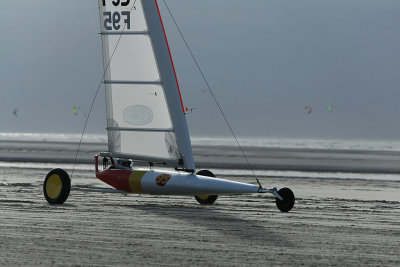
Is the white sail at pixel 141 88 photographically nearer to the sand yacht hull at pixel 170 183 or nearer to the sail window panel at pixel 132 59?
the sail window panel at pixel 132 59

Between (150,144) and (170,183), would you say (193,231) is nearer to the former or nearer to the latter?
(170,183)

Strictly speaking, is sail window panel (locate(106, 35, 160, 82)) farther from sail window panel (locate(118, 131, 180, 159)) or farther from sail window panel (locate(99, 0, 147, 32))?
sail window panel (locate(118, 131, 180, 159))

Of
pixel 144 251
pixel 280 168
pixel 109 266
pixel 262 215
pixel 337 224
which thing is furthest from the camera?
pixel 280 168

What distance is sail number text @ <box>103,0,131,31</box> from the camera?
1695 centimetres

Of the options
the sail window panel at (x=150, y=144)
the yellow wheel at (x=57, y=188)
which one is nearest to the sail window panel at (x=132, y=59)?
the sail window panel at (x=150, y=144)

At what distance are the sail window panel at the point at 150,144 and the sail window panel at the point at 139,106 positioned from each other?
167 millimetres

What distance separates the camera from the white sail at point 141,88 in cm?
1641

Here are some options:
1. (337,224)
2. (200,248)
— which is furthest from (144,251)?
(337,224)

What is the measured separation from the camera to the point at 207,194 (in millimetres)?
14930

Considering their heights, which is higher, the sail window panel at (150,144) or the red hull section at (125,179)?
the sail window panel at (150,144)

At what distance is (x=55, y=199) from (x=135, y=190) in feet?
4.96

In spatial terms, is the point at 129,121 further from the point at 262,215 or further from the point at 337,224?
the point at 337,224

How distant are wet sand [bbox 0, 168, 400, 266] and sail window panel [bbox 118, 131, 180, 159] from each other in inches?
37.4

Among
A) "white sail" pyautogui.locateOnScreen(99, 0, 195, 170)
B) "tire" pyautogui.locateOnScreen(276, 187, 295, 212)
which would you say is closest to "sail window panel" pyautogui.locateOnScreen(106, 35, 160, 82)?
"white sail" pyautogui.locateOnScreen(99, 0, 195, 170)
